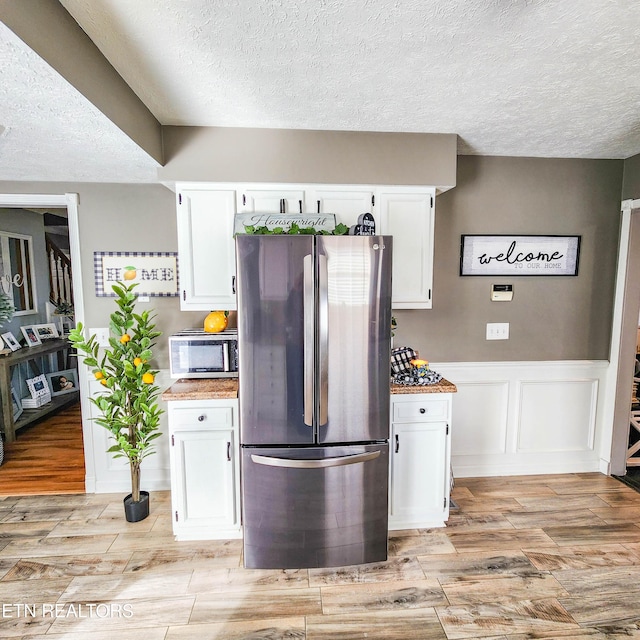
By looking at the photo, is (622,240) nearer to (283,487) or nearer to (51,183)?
(283,487)

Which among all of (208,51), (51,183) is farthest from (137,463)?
(208,51)

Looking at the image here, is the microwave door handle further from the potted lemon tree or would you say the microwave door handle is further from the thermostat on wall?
the thermostat on wall

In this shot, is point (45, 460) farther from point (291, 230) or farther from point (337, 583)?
point (291, 230)

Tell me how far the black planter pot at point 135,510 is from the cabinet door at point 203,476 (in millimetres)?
377

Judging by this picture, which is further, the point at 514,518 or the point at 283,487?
the point at 514,518

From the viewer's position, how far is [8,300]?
12.7 feet

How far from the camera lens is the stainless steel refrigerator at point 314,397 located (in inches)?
74.8

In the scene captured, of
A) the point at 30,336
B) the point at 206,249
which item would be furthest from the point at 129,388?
the point at 30,336

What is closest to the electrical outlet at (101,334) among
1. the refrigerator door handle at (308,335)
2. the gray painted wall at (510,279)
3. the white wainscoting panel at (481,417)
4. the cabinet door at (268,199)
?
the gray painted wall at (510,279)

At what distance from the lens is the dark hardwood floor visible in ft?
9.39

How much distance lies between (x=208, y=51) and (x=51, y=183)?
1.82m

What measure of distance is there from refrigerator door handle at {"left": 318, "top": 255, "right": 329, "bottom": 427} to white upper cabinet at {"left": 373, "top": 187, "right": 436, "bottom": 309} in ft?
2.50

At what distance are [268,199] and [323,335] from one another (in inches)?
40.8

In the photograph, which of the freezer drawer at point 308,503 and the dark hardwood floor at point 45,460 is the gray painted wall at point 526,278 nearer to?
the freezer drawer at point 308,503
